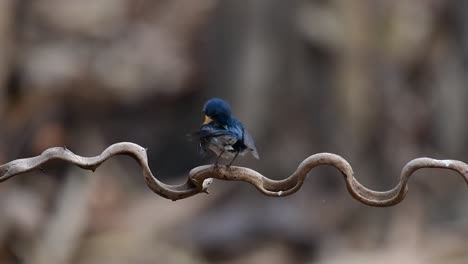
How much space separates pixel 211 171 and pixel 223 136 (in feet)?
0.97

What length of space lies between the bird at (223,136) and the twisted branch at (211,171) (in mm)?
248

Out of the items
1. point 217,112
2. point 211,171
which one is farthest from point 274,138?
point 211,171

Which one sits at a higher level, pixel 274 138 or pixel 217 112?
pixel 217 112

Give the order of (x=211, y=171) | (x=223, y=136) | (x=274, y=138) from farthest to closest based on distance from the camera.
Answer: (x=274, y=138) → (x=223, y=136) → (x=211, y=171)

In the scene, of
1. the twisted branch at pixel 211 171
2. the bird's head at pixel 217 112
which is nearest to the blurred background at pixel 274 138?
the bird's head at pixel 217 112

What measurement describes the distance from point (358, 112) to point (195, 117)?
1376mm

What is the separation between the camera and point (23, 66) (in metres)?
6.04

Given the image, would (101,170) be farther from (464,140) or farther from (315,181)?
(464,140)

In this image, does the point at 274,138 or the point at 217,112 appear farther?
the point at 274,138

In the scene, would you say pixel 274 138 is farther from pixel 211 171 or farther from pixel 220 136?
pixel 211 171

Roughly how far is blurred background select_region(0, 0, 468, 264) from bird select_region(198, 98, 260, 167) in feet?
9.23

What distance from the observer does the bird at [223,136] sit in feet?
6.61

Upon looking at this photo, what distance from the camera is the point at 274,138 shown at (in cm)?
560

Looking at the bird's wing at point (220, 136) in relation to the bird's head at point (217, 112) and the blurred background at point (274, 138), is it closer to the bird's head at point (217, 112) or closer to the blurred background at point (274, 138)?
the bird's head at point (217, 112)
